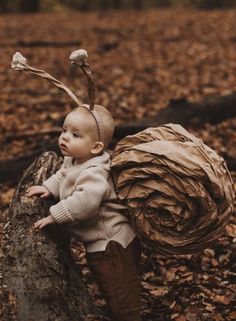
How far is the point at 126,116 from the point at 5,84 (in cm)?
308

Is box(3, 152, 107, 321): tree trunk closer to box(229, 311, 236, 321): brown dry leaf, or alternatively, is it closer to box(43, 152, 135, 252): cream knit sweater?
box(43, 152, 135, 252): cream knit sweater

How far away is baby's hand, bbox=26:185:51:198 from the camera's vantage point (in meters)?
3.68

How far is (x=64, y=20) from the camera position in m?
19.4

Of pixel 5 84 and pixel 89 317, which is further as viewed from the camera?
pixel 5 84

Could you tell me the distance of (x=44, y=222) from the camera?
3.46 m

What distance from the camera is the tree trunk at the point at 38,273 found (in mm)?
3158

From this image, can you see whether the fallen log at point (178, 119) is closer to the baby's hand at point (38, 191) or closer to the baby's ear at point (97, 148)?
the baby's hand at point (38, 191)

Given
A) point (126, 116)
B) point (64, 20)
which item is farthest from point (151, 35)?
point (126, 116)

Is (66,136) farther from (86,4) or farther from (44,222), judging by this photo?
(86,4)

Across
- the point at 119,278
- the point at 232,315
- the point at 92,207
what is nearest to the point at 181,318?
the point at 232,315

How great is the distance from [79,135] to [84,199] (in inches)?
15.9

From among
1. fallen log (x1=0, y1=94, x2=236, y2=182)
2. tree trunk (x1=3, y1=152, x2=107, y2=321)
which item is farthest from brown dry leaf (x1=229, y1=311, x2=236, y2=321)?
fallen log (x1=0, y1=94, x2=236, y2=182)

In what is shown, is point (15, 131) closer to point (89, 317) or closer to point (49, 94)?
point (49, 94)

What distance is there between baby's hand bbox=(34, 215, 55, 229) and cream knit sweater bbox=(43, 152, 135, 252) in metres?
0.04
